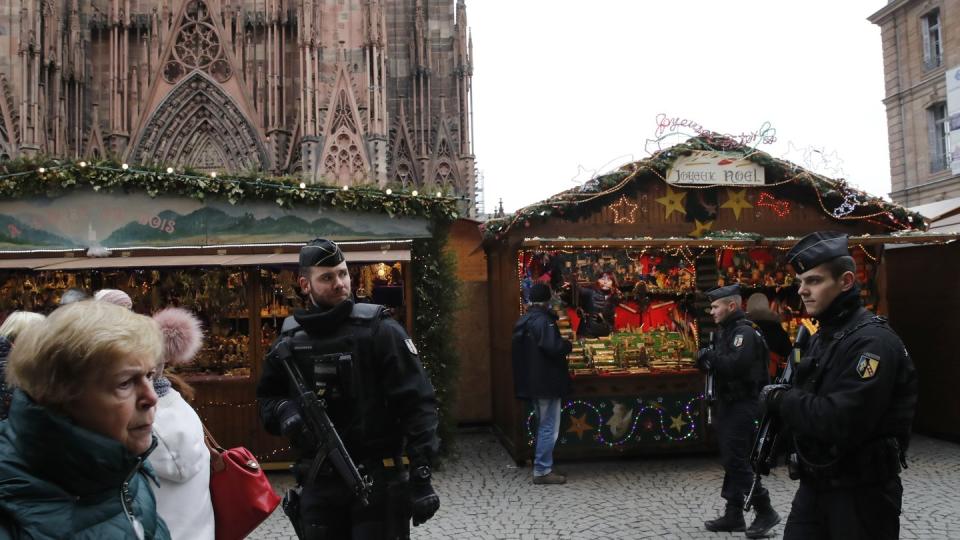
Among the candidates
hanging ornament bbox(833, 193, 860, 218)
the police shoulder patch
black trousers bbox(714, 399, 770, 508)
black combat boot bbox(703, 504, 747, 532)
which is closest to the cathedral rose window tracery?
hanging ornament bbox(833, 193, 860, 218)

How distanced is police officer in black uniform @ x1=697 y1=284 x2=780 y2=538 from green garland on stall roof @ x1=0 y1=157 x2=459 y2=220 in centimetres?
400

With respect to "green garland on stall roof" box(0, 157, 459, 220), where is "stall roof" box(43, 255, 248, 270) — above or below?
below

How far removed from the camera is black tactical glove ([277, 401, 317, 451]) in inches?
125

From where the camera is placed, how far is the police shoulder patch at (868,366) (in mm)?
2866

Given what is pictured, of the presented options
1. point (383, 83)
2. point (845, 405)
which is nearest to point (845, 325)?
point (845, 405)

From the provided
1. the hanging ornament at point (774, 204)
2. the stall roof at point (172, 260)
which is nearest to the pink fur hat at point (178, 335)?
the stall roof at point (172, 260)

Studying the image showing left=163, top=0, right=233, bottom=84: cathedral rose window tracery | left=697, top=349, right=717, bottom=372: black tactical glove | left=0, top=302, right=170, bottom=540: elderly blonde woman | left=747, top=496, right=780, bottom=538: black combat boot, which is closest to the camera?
left=0, top=302, right=170, bottom=540: elderly blonde woman

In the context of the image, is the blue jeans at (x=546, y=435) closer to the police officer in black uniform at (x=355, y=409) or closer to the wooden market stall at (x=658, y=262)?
the wooden market stall at (x=658, y=262)

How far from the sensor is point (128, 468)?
1546mm

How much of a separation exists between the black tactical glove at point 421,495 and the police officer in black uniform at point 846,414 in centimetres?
168

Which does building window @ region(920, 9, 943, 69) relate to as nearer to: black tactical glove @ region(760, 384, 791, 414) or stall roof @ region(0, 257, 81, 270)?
black tactical glove @ region(760, 384, 791, 414)

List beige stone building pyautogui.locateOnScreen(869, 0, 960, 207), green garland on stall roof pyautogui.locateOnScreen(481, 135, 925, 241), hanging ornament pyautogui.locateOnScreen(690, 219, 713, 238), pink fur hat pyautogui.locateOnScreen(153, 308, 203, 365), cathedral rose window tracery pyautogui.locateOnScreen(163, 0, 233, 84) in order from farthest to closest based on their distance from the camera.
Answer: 1. beige stone building pyautogui.locateOnScreen(869, 0, 960, 207)
2. cathedral rose window tracery pyautogui.locateOnScreen(163, 0, 233, 84)
3. hanging ornament pyautogui.locateOnScreen(690, 219, 713, 238)
4. green garland on stall roof pyautogui.locateOnScreen(481, 135, 925, 241)
5. pink fur hat pyautogui.locateOnScreen(153, 308, 203, 365)

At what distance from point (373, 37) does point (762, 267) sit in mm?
12748

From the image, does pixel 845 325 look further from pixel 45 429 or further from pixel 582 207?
pixel 582 207
